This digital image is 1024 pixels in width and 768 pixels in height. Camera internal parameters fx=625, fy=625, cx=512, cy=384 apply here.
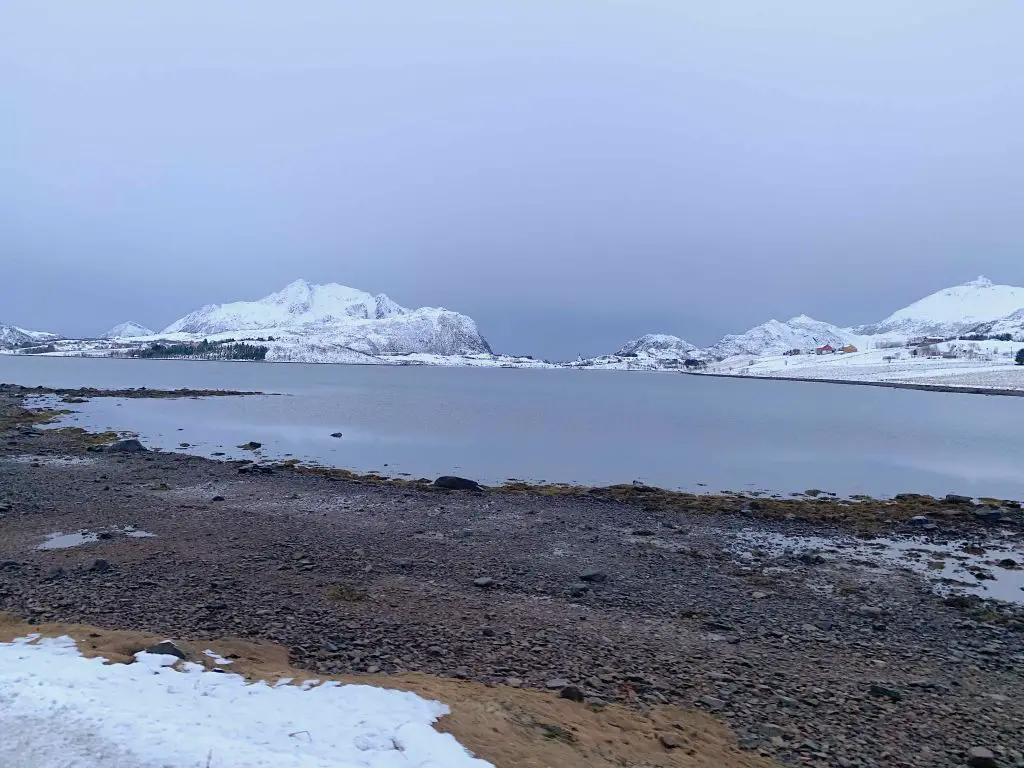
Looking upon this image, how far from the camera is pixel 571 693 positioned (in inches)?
323

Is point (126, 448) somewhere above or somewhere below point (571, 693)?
below

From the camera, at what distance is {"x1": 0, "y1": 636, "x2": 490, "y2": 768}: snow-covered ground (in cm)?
567

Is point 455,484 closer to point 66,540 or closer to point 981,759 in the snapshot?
point 66,540

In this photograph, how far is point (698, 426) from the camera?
58.3 metres

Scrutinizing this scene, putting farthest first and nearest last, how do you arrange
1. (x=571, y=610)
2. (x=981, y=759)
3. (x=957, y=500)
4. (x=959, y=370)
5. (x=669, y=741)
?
(x=959, y=370), (x=957, y=500), (x=571, y=610), (x=981, y=759), (x=669, y=741)

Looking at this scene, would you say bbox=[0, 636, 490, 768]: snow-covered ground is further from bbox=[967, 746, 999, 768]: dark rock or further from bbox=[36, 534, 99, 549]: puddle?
bbox=[36, 534, 99, 549]: puddle

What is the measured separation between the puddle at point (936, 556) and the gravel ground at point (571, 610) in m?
0.89

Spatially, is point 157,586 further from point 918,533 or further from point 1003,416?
point 1003,416

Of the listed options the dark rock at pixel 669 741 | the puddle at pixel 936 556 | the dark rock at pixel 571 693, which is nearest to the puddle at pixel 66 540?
the dark rock at pixel 571 693

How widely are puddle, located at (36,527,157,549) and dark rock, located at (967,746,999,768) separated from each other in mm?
17066

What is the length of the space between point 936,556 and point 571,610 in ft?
41.4

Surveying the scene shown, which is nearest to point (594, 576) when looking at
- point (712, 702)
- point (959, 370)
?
point (712, 702)

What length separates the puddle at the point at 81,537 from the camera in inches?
590

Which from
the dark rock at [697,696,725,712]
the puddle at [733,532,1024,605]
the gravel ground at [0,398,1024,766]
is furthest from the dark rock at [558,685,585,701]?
the puddle at [733,532,1024,605]
